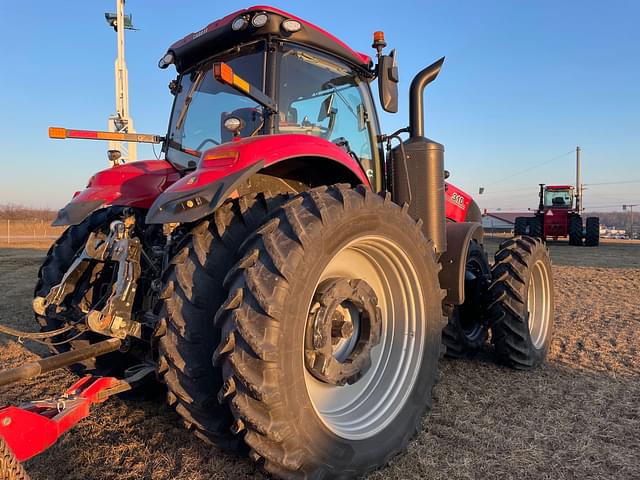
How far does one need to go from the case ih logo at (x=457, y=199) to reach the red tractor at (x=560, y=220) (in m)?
16.5

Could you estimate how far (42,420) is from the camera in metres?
1.71

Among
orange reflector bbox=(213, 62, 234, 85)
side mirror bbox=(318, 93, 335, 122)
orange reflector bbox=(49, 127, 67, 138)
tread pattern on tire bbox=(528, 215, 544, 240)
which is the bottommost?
tread pattern on tire bbox=(528, 215, 544, 240)

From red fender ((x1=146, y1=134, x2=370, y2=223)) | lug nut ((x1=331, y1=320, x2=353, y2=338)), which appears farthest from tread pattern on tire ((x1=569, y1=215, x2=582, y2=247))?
red fender ((x1=146, y1=134, x2=370, y2=223))

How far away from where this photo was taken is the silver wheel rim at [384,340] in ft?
7.91

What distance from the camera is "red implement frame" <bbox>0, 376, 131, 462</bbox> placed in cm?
161

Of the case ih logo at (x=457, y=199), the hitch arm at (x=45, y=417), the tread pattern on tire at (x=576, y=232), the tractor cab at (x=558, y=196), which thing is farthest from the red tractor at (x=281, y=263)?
the tractor cab at (x=558, y=196)

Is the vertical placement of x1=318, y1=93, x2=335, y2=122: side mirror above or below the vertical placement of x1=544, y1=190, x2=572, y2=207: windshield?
below

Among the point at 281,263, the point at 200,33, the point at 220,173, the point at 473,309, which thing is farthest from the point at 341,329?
the point at 473,309

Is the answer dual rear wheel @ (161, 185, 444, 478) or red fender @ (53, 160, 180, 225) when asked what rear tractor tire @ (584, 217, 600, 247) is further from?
red fender @ (53, 160, 180, 225)

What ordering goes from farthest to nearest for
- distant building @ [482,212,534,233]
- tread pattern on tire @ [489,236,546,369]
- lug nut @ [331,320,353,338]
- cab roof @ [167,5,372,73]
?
distant building @ [482,212,534,233] < tread pattern on tire @ [489,236,546,369] < cab roof @ [167,5,372,73] < lug nut @ [331,320,353,338]

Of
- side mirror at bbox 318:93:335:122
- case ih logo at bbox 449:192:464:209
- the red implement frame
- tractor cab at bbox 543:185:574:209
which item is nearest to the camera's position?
the red implement frame

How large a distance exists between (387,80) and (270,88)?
3.05 ft

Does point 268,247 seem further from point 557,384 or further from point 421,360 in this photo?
point 557,384

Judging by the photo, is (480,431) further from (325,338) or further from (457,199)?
(457,199)
